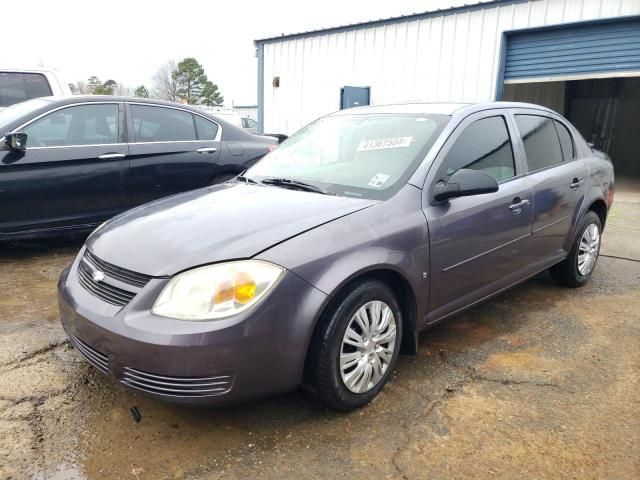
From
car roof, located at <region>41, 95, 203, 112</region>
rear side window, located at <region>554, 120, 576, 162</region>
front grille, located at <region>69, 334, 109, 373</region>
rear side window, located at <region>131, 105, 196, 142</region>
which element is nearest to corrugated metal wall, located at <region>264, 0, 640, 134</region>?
rear side window, located at <region>554, 120, 576, 162</region>

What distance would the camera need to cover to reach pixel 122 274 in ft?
7.67

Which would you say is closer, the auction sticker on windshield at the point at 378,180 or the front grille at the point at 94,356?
the front grille at the point at 94,356

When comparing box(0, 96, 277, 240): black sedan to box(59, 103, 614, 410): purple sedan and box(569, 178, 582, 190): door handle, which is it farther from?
box(569, 178, 582, 190): door handle

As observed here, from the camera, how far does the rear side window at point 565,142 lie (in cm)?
416

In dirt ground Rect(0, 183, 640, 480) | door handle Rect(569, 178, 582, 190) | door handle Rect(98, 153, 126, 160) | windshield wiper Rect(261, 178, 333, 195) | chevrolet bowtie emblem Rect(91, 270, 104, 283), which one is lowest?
dirt ground Rect(0, 183, 640, 480)

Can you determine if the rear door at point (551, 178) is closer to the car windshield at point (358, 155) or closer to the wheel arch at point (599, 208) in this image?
the wheel arch at point (599, 208)

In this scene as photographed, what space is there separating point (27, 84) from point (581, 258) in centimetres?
700

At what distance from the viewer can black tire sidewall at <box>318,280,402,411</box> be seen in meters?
2.32

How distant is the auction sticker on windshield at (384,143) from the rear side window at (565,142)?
5.78 ft

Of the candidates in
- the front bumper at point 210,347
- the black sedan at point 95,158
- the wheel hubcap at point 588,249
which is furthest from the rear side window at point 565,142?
the black sedan at point 95,158

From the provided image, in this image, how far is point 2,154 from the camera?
14.6 feet

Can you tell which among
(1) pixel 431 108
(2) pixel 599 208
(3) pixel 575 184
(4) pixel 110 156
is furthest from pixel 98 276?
(2) pixel 599 208

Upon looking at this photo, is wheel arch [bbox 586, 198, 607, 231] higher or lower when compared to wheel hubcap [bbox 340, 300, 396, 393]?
higher

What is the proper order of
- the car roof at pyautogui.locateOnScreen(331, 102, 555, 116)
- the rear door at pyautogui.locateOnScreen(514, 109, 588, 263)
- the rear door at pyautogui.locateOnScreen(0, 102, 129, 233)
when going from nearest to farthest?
the car roof at pyautogui.locateOnScreen(331, 102, 555, 116)
the rear door at pyautogui.locateOnScreen(514, 109, 588, 263)
the rear door at pyautogui.locateOnScreen(0, 102, 129, 233)
